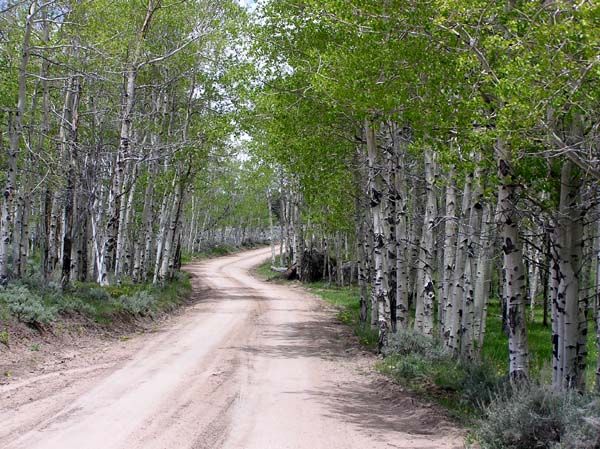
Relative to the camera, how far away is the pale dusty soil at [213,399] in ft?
23.4

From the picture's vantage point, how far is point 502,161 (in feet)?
28.2

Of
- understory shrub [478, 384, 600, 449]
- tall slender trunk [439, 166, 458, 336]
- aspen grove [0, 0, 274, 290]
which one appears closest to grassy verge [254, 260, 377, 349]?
tall slender trunk [439, 166, 458, 336]

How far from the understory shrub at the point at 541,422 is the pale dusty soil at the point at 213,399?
36.3 inches

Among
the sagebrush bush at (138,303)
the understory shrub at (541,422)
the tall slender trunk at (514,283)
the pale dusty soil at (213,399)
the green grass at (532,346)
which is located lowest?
the green grass at (532,346)

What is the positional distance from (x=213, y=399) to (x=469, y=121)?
5697 mm

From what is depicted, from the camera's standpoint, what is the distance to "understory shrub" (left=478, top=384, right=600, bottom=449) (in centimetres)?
552

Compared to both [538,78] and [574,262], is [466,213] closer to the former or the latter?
[574,262]

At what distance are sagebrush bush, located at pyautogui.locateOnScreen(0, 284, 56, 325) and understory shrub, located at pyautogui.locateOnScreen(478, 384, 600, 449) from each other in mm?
9958

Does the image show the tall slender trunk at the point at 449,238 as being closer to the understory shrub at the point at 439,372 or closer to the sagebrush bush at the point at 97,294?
the understory shrub at the point at 439,372

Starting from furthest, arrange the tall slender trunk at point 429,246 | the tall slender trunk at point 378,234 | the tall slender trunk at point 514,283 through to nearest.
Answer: the tall slender trunk at point 378,234
the tall slender trunk at point 429,246
the tall slender trunk at point 514,283

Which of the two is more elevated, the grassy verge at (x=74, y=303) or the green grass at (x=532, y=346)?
the grassy verge at (x=74, y=303)

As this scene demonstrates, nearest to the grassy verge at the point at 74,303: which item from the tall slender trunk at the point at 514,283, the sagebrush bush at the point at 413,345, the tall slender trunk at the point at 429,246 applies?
the sagebrush bush at the point at 413,345

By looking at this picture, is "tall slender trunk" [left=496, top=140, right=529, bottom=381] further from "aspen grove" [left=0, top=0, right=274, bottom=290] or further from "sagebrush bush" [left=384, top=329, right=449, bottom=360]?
"aspen grove" [left=0, top=0, right=274, bottom=290]

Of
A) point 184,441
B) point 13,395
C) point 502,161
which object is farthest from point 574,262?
point 13,395
